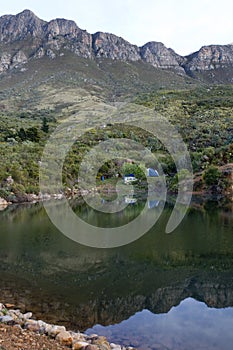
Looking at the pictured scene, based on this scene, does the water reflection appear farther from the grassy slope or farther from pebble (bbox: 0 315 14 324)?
the grassy slope

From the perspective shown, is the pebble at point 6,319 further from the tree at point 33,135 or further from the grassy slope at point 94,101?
the tree at point 33,135

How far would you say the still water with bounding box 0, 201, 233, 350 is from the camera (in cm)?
1050

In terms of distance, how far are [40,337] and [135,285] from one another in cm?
578

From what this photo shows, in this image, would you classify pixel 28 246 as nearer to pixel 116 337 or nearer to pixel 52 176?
pixel 116 337

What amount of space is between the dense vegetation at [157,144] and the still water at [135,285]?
2766cm

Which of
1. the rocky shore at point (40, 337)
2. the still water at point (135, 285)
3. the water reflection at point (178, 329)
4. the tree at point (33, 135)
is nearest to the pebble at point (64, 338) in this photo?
the rocky shore at point (40, 337)

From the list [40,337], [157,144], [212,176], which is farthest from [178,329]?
[157,144]

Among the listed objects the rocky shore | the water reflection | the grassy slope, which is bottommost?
the water reflection

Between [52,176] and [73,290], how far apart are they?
1686 inches

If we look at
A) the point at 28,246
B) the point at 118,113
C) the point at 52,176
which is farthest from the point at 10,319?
the point at 118,113

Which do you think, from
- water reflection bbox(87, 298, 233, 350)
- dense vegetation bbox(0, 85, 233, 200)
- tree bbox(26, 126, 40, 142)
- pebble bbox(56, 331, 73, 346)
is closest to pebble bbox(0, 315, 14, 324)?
pebble bbox(56, 331, 73, 346)

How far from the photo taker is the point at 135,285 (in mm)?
14195

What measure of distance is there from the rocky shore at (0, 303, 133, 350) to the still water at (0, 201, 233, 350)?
2.75 ft

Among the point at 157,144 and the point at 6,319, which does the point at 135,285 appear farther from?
the point at 157,144
